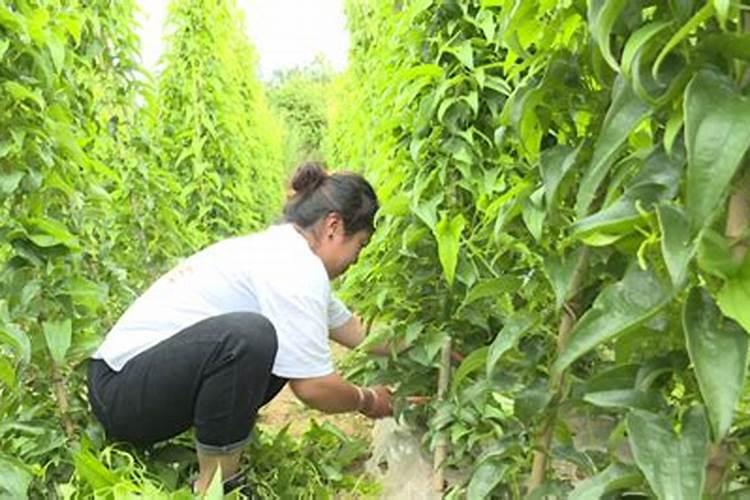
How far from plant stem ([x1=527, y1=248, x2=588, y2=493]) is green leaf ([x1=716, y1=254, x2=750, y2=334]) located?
34 centimetres

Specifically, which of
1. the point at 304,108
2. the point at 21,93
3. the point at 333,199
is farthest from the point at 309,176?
the point at 304,108

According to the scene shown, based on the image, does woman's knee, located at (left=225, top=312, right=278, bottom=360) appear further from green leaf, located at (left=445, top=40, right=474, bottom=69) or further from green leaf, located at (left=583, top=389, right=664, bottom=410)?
green leaf, located at (left=583, top=389, right=664, bottom=410)

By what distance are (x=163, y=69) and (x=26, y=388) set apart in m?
4.08

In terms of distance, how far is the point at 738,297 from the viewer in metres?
0.77

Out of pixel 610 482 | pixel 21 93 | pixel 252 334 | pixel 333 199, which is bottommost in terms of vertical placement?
pixel 252 334

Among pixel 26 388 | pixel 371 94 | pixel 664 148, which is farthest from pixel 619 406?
pixel 371 94

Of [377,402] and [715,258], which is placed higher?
[715,258]

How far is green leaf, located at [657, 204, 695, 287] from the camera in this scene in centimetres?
75

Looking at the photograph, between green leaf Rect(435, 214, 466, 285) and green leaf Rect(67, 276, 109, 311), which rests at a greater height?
green leaf Rect(67, 276, 109, 311)

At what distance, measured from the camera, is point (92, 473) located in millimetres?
1846

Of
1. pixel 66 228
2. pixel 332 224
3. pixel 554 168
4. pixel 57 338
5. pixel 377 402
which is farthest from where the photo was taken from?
pixel 377 402

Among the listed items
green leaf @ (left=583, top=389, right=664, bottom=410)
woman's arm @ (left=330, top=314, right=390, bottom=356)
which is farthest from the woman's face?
green leaf @ (left=583, top=389, right=664, bottom=410)

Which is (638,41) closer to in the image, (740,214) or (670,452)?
(740,214)

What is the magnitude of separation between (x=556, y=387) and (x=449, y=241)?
84 centimetres
